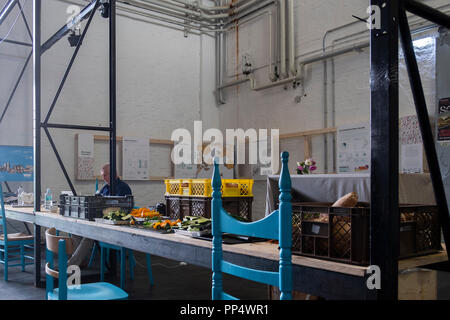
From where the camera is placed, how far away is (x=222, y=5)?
28.9 feet

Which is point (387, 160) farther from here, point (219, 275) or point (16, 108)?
point (16, 108)

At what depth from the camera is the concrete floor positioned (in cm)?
438

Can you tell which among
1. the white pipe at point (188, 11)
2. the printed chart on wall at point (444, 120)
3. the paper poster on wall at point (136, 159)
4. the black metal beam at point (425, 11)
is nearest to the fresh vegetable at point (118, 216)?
the black metal beam at point (425, 11)

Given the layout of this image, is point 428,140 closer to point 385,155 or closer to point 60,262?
point 385,155

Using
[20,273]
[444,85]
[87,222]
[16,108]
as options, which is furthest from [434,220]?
[16,108]

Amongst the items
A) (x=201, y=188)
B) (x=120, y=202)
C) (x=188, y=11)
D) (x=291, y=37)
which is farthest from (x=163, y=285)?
(x=188, y=11)

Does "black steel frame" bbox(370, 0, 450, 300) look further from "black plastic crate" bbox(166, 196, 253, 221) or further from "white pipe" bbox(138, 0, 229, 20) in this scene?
"white pipe" bbox(138, 0, 229, 20)

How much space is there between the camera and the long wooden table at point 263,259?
1650 millimetres

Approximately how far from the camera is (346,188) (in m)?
2.15

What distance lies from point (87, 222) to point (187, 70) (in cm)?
588

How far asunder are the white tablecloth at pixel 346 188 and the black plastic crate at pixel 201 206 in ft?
2.63

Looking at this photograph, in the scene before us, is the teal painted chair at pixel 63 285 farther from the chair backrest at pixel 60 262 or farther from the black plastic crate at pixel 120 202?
the black plastic crate at pixel 120 202

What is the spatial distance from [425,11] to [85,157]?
6.44m

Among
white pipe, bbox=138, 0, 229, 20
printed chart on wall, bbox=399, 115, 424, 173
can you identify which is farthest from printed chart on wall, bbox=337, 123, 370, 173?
white pipe, bbox=138, 0, 229, 20
